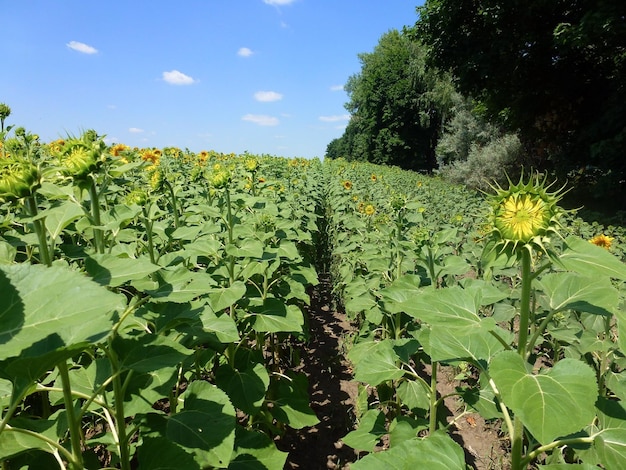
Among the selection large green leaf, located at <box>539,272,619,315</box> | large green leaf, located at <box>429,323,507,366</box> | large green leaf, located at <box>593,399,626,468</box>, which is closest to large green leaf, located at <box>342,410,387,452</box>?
large green leaf, located at <box>429,323,507,366</box>

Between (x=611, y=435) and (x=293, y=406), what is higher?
(x=611, y=435)

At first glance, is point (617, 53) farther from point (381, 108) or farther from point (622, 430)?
point (381, 108)

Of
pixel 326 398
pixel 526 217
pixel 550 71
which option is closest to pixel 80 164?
pixel 526 217

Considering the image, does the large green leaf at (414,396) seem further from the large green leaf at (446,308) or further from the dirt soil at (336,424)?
the large green leaf at (446,308)

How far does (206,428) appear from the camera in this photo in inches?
46.4

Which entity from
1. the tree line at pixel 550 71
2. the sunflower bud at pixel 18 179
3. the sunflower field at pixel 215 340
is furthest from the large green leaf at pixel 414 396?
the tree line at pixel 550 71

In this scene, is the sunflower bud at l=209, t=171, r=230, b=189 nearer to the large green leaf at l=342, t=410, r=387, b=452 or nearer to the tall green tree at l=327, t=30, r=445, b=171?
the large green leaf at l=342, t=410, r=387, b=452

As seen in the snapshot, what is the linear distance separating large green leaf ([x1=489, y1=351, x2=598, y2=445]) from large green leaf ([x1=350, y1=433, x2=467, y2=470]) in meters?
0.35

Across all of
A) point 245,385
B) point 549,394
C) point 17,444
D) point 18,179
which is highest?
point 18,179

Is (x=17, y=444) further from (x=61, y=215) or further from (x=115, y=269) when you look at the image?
(x=61, y=215)

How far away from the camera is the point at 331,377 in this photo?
3650 mm

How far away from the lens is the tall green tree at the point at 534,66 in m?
11.7

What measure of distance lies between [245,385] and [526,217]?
138cm

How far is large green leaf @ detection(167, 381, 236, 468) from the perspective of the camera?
1118 millimetres
